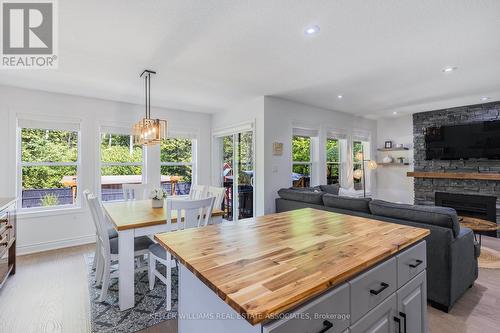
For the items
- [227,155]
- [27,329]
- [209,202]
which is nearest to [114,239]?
[27,329]

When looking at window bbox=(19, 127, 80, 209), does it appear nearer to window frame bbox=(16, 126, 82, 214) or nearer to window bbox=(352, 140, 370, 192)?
window frame bbox=(16, 126, 82, 214)

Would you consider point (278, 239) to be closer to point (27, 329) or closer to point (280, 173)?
point (27, 329)

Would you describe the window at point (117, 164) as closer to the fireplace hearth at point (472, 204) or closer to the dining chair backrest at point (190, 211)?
the dining chair backrest at point (190, 211)

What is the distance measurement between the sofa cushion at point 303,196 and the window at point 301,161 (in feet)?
3.20

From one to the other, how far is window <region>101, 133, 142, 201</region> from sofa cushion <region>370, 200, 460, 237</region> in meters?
4.21

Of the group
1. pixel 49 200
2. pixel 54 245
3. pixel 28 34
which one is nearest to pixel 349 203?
pixel 28 34

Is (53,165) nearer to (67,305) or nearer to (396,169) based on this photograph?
(67,305)

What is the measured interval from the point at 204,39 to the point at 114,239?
222cm

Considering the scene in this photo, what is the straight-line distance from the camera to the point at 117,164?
186 inches

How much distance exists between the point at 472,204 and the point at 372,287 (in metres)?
5.51

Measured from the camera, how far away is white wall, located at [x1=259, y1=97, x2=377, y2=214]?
441 centimetres

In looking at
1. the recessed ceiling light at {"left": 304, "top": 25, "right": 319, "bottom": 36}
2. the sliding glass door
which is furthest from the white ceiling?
the sliding glass door

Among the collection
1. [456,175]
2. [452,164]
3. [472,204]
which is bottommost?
[472,204]

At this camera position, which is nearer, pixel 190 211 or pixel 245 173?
pixel 190 211
